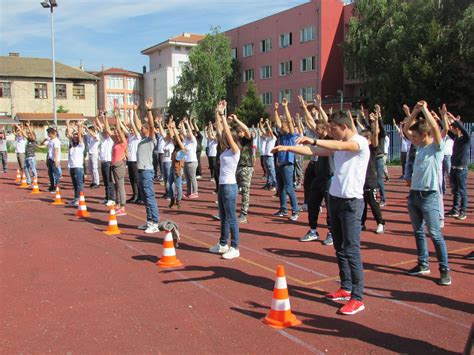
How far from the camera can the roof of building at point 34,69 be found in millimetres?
64625

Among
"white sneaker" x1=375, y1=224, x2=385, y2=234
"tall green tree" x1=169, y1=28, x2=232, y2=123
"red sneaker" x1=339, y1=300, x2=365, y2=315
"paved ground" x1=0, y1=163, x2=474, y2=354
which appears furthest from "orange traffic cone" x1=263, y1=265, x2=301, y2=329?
"tall green tree" x1=169, y1=28, x2=232, y2=123

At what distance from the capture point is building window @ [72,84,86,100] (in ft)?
220

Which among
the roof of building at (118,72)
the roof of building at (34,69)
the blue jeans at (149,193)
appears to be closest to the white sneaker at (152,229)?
the blue jeans at (149,193)

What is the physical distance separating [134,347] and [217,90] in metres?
56.6

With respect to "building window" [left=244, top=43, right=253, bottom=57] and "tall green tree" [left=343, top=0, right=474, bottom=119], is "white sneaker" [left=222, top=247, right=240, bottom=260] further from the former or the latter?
"building window" [left=244, top=43, right=253, bottom=57]

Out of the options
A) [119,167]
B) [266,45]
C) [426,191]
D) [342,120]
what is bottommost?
[426,191]

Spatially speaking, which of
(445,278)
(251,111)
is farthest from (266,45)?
(445,278)

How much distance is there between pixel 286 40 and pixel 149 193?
154 feet

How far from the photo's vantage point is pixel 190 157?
12836 mm

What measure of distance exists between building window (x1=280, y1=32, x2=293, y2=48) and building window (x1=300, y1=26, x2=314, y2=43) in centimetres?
168

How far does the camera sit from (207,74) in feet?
191

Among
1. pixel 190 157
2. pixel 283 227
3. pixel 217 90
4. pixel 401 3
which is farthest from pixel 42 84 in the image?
pixel 283 227

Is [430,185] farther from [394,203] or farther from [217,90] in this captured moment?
[217,90]

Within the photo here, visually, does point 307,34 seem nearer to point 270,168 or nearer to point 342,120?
point 270,168
